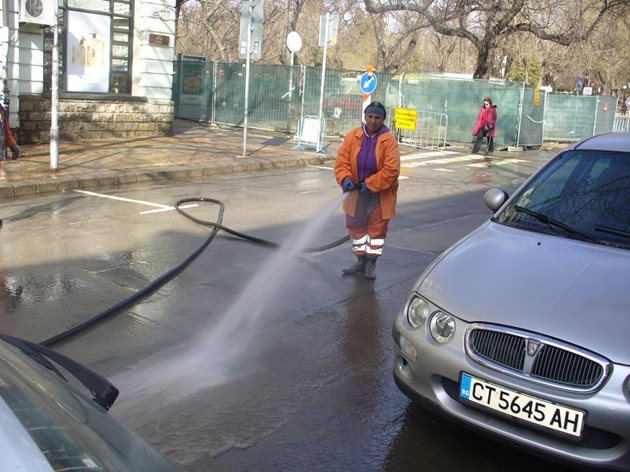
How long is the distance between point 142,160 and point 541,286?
12.2 metres

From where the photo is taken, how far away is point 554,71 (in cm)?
5581

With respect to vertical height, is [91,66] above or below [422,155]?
above

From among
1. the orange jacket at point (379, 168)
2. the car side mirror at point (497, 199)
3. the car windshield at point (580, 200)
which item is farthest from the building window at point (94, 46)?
the car windshield at point (580, 200)

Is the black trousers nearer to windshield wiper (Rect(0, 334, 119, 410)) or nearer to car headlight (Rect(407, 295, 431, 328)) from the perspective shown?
car headlight (Rect(407, 295, 431, 328))

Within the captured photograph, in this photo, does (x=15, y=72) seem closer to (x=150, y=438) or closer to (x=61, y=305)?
(x=61, y=305)

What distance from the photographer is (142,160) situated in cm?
1467

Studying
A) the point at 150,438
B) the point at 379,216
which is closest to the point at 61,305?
the point at 150,438

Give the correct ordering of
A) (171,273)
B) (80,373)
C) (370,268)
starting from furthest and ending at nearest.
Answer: (370,268) < (171,273) < (80,373)

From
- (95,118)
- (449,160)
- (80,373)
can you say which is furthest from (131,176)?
(80,373)

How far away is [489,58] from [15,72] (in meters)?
18.8

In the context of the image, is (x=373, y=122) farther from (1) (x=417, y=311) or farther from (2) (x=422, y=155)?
(2) (x=422, y=155)

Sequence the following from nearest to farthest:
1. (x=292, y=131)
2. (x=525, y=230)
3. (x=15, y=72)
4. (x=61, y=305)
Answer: (x=525, y=230) < (x=61, y=305) < (x=15, y=72) < (x=292, y=131)

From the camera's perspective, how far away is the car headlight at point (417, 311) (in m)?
3.82

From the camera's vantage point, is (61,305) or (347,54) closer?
(61,305)
